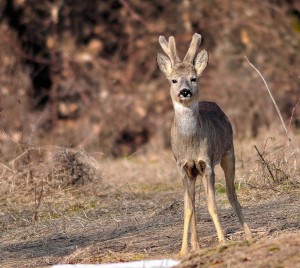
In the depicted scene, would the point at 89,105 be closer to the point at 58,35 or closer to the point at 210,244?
the point at 58,35

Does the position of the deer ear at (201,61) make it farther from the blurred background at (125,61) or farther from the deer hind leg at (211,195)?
the blurred background at (125,61)

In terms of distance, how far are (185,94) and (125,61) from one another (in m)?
13.0

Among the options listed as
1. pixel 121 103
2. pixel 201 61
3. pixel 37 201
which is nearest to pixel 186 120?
pixel 201 61

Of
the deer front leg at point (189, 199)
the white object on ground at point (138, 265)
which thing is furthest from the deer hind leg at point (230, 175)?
the white object on ground at point (138, 265)

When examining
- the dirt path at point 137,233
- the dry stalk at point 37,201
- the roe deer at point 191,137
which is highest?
the roe deer at point 191,137

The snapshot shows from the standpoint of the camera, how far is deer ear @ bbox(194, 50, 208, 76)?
8.20 m

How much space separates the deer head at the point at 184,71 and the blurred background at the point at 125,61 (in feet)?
31.9

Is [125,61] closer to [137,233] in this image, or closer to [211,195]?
[137,233]

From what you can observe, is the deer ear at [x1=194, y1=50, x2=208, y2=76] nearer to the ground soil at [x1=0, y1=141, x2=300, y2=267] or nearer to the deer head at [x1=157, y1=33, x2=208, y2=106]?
the deer head at [x1=157, y1=33, x2=208, y2=106]

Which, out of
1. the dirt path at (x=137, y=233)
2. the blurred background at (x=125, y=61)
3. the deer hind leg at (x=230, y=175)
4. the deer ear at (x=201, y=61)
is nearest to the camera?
the dirt path at (x=137, y=233)

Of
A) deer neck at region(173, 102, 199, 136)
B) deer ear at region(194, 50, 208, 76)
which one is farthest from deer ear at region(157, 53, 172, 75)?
deer neck at region(173, 102, 199, 136)

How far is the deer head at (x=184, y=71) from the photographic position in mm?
7922

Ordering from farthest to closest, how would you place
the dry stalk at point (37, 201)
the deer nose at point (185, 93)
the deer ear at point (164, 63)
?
the dry stalk at point (37, 201) < the deer ear at point (164, 63) < the deer nose at point (185, 93)

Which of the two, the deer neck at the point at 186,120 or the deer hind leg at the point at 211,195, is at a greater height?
the deer neck at the point at 186,120
